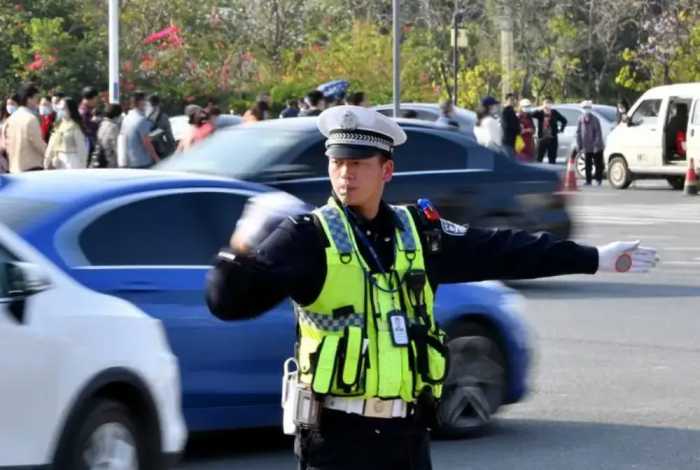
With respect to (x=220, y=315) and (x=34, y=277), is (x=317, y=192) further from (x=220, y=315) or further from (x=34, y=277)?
(x=220, y=315)

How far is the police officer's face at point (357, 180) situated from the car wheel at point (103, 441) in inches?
101

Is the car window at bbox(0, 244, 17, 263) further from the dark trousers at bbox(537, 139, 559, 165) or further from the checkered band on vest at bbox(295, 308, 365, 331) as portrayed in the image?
the dark trousers at bbox(537, 139, 559, 165)

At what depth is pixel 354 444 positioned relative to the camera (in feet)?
14.9

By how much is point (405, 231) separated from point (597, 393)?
6.44 metres

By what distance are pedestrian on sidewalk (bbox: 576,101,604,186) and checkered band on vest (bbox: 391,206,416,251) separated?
96.3 feet

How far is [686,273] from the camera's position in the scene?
18.0 m

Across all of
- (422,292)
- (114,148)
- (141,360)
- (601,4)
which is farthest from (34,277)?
(601,4)

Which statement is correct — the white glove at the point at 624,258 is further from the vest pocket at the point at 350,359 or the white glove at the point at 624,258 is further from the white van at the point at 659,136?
the white van at the point at 659,136

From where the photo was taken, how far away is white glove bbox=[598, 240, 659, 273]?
16.1 feet

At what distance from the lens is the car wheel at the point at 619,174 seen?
33156mm

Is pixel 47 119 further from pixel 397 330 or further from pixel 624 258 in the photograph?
pixel 397 330

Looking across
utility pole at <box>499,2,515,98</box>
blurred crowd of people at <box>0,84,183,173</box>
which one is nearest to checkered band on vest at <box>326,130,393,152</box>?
blurred crowd of people at <box>0,84,183,173</box>

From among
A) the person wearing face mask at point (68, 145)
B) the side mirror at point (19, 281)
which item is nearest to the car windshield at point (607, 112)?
the person wearing face mask at point (68, 145)

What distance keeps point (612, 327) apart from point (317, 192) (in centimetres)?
257
